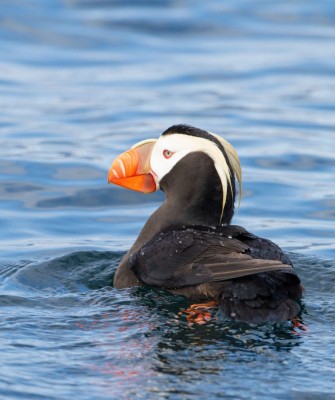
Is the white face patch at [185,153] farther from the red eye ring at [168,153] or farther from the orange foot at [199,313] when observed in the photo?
the orange foot at [199,313]

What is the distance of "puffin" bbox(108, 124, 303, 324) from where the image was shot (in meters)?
5.93

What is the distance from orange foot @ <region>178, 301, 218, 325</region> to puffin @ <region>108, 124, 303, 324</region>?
2cm

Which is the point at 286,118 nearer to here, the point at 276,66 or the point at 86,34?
the point at 276,66

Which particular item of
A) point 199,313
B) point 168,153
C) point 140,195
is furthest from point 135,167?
point 140,195

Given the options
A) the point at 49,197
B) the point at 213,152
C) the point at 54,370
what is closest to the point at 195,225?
the point at 213,152

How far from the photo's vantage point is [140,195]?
10.2 m

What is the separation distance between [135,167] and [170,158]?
0.94ft

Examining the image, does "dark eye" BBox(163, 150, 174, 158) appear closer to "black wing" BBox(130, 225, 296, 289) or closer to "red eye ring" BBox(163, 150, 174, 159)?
"red eye ring" BBox(163, 150, 174, 159)

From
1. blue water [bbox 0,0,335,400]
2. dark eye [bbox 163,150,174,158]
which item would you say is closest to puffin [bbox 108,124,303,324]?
dark eye [bbox 163,150,174,158]

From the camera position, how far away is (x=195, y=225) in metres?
6.72

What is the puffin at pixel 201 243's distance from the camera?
593 cm

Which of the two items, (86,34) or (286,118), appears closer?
(286,118)

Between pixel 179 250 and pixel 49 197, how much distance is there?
397cm

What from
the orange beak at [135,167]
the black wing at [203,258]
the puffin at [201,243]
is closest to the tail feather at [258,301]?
the puffin at [201,243]
